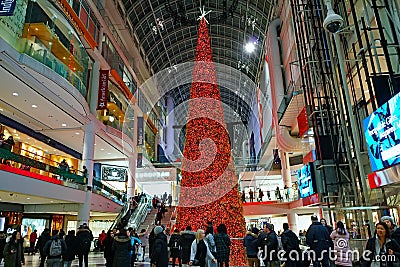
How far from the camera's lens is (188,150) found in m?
8.81

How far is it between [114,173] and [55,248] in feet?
75.6

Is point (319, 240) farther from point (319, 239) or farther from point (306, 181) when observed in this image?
point (306, 181)

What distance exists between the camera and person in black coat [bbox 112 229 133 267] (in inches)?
217

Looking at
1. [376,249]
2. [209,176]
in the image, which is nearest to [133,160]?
[209,176]

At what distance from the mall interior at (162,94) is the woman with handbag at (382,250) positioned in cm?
252

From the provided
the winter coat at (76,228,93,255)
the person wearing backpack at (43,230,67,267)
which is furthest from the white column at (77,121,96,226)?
the person wearing backpack at (43,230,67,267)

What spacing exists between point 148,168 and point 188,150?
2465 cm

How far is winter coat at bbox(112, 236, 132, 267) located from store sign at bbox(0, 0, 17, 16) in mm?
8361

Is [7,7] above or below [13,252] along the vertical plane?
above

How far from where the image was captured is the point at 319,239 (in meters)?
6.32

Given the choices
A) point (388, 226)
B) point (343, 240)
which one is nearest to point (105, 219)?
point (343, 240)

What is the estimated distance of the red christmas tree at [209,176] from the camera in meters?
8.22

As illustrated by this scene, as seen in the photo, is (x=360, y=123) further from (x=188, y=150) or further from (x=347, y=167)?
(x=188, y=150)

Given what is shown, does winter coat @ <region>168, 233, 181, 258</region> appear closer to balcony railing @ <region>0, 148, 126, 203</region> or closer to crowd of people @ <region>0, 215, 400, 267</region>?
crowd of people @ <region>0, 215, 400, 267</region>
